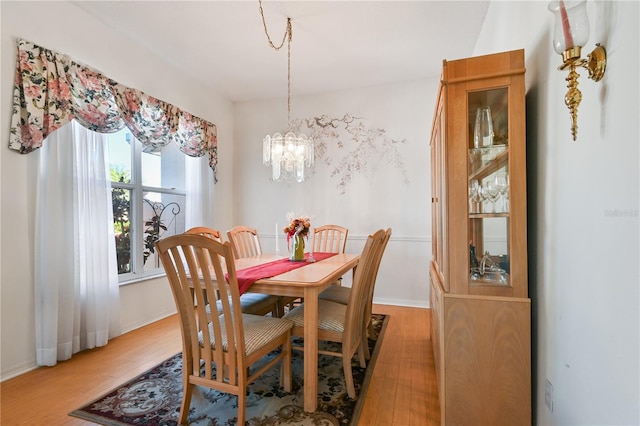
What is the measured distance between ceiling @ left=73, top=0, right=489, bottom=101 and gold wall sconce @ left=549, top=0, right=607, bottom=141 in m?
1.77

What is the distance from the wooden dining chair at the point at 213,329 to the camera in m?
1.40

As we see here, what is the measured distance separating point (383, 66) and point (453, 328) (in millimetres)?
2892

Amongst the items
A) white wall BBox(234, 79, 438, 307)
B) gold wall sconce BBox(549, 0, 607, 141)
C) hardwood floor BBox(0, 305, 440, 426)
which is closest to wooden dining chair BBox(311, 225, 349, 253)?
white wall BBox(234, 79, 438, 307)

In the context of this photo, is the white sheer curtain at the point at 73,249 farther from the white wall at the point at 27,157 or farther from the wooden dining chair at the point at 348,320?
the wooden dining chair at the point at 348,320

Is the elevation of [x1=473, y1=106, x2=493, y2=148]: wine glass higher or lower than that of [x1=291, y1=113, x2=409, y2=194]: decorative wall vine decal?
lower

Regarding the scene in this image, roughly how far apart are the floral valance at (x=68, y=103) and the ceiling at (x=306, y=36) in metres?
0.58

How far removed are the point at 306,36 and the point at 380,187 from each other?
6.16ft

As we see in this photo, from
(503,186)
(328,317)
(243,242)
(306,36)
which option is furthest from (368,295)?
(306,36)

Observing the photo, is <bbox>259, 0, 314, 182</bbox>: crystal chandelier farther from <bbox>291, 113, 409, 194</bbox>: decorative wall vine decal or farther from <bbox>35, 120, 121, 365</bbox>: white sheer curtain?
<bbox>35, 120, 121, 365</bbox>: white sheer curtain

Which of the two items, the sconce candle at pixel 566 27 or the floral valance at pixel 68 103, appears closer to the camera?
the sconce candle at pixel 566 27

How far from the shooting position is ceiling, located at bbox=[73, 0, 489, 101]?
2.42 meters

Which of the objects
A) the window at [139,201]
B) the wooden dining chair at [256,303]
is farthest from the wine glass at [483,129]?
the window at [139,201]

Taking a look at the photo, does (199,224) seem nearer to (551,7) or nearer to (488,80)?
(488,80)

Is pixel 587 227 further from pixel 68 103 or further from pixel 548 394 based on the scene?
pixel 68 103
